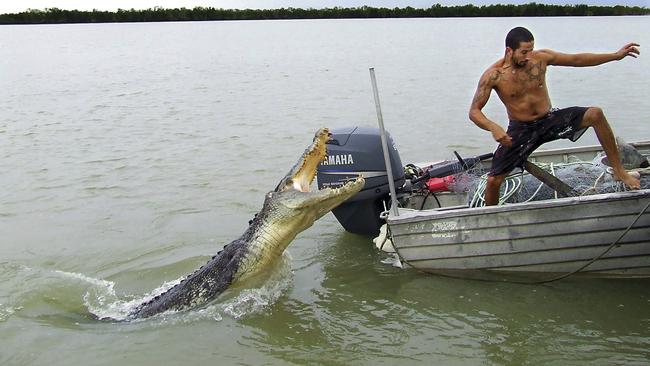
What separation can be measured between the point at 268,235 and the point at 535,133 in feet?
8.38

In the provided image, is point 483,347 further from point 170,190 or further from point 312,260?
point 170,190

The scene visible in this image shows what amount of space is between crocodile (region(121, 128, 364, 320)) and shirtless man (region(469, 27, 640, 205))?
134cm

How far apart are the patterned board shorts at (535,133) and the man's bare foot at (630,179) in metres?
0.49

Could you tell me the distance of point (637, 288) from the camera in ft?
19.3

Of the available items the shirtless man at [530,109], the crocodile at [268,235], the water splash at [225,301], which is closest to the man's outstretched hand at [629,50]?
the shirtless man at [530,109]

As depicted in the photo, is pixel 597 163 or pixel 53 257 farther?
pixel 53 257

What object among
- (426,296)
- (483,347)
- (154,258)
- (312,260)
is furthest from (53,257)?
(483,347)

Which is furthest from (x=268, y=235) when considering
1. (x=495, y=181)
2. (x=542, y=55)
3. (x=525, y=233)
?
(x=542, y=55)

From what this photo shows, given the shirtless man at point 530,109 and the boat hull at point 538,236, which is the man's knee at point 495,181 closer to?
the shirtless man at point 530,109

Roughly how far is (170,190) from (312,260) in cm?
406

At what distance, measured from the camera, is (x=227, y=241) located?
27.6 ft

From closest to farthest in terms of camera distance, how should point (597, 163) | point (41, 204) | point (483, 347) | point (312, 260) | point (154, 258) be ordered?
point (483, 347), point (597, 163), point (312, 260), point (154, 258), point (41, 204)

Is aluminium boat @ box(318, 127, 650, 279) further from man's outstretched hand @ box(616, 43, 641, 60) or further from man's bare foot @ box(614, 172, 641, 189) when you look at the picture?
man's outstretched hand @ box(616, 43, 641, 60)

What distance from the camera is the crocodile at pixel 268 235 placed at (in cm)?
594
